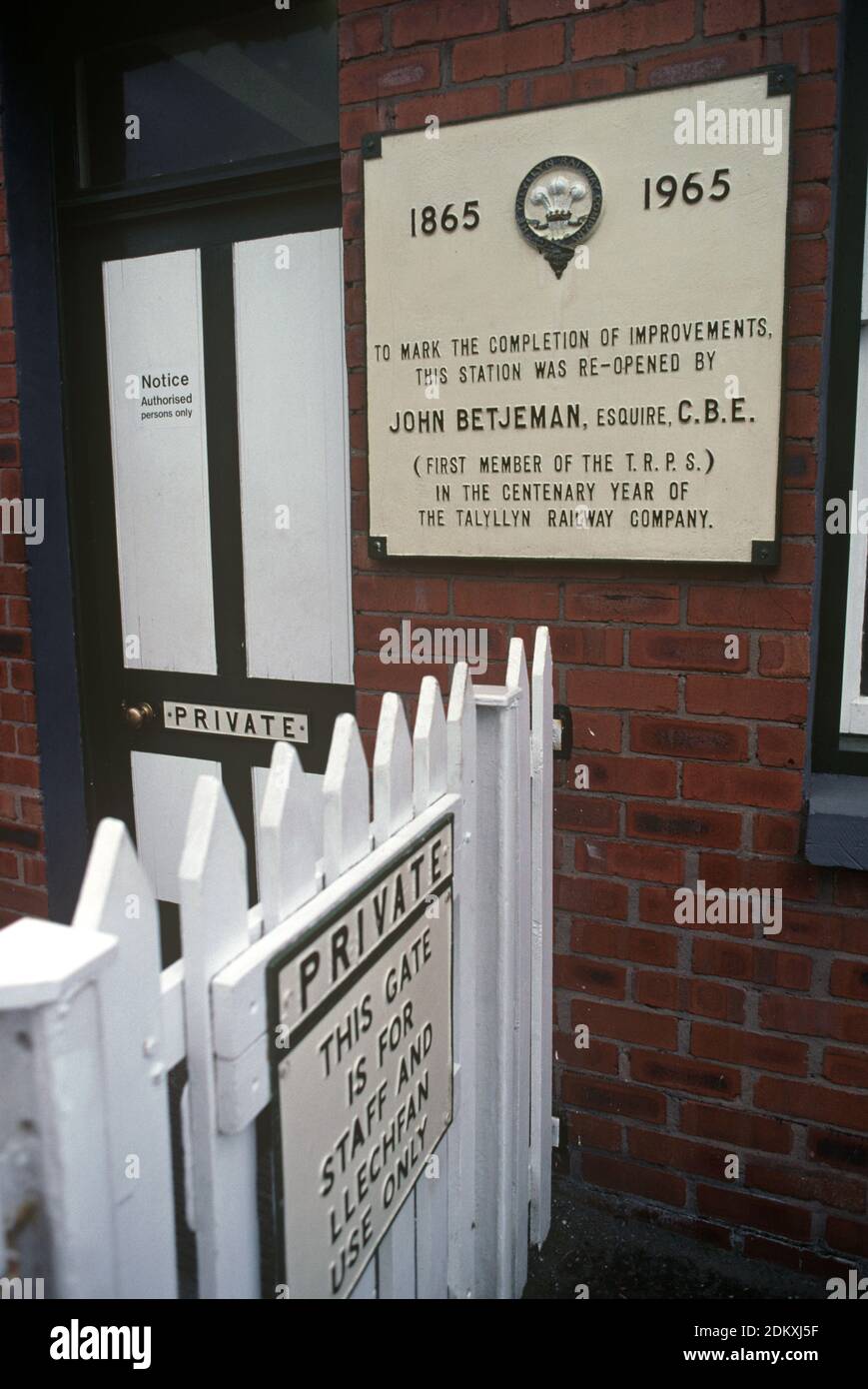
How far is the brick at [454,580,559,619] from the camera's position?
228cm

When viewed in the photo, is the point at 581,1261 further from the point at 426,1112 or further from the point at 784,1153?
the point at 426,1112

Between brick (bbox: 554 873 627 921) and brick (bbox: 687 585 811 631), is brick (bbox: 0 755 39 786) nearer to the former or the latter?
brick (bbox: 554 873 627 921)

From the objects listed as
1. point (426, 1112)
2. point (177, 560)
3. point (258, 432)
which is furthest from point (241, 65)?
point (426, 1112)

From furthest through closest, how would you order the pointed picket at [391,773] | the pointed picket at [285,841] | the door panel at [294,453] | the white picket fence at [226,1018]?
1. the door panel at [294,453]
2. the pointed picket at [391,773]
3. the pointed picket at [285,841]
4. the white picket fence at [226,1018]

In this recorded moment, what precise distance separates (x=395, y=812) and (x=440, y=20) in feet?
6.13

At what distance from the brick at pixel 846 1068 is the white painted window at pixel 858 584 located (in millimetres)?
720

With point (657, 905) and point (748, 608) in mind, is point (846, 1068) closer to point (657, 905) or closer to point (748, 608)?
point (657, 905)

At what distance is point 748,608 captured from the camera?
207 centimetres

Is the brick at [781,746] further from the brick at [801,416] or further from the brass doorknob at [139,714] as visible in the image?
the brass doorknob at [139,714]

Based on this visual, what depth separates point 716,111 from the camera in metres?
1.95

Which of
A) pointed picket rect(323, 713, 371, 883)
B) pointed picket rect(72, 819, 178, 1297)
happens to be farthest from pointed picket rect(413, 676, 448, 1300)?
pointed picket rect(72, 819, 178, 1297)

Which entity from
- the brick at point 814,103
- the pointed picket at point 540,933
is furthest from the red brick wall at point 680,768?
the pointed picket at point 540,933

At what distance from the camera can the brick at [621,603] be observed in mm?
2152

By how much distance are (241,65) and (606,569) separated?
71.6 inches
